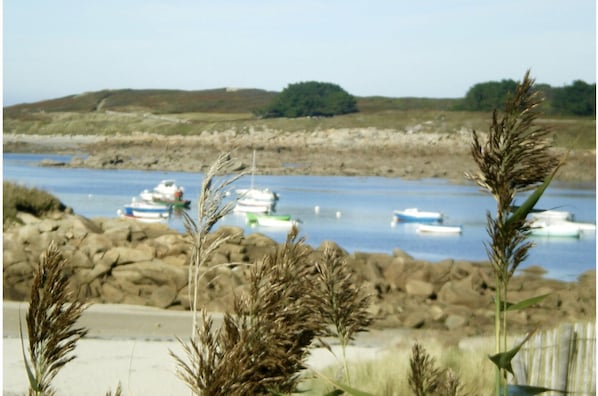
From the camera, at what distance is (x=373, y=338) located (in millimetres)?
10594

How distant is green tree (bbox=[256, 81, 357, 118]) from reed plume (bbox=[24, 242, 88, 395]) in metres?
72.0

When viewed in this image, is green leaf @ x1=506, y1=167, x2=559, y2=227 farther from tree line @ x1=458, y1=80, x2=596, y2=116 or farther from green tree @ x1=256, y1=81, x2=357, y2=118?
green tree @ x1=256, y1=81, x2=357, y2=118

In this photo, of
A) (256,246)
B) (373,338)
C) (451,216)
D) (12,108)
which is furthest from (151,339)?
(12,108)

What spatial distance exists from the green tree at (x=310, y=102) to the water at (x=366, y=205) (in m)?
15.9


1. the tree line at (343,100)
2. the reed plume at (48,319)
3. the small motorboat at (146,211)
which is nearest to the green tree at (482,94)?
the tree line at (343,100)

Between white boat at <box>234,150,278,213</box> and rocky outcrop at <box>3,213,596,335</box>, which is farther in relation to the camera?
white boat at <box>234,150,278,213</box>

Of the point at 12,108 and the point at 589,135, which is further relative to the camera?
the point at 12,108

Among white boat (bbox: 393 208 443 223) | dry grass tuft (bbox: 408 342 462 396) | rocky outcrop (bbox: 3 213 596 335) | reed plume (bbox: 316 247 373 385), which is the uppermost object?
reed plume (bbox: 316 247 373 385)

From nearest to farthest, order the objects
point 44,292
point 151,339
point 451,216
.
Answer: point 44,292 → point 151,339 → point 451,216

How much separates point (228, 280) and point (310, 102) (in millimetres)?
60716

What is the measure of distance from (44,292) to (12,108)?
107112 mm

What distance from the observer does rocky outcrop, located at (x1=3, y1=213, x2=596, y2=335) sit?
40.2 ft

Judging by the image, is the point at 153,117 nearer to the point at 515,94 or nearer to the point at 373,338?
the point at 373,338

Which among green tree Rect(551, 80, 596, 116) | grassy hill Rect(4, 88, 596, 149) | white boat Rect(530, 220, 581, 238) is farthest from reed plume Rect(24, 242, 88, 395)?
green tree Rect(551, 80, 596, 116)
